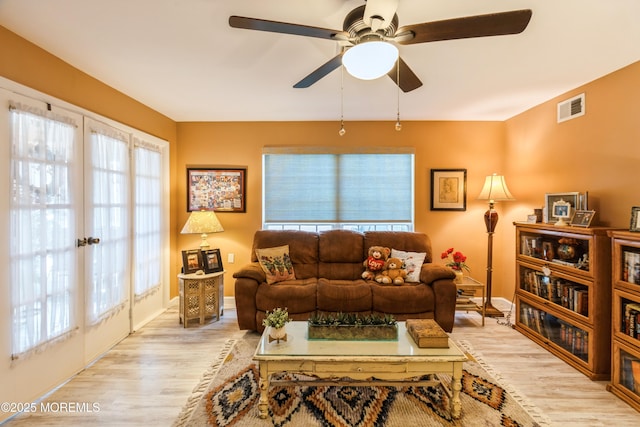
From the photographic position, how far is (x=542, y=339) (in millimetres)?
2732

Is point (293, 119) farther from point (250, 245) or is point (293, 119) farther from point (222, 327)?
point (222, 327)

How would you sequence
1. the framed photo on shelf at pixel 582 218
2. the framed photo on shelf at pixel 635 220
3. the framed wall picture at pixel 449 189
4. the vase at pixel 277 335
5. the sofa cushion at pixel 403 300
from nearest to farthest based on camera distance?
the vase at pixel 277 335
the framed photo on shelf at pixel 635 220
the framed photo on shelf at pixel 582 218
the sofa cushion at pixel 403 300
the framed wall picture at pixel 449 189

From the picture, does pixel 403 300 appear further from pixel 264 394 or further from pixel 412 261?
pixel 264 394

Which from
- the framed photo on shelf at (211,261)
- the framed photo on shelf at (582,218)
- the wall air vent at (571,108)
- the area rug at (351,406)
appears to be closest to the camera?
the area rug at (351,406)

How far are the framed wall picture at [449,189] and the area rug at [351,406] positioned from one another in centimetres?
221

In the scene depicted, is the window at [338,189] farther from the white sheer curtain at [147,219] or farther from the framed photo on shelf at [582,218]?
the framed photo on shelf at [582,218]

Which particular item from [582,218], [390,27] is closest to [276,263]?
[390,27]

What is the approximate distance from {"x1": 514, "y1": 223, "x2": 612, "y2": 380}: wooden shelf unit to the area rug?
84 cm

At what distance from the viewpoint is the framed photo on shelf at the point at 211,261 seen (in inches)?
128

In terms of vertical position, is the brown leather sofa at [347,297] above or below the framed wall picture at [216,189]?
below

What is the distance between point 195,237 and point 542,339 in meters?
4.12

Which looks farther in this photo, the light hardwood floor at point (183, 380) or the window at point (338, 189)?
the window at point (338, 189)

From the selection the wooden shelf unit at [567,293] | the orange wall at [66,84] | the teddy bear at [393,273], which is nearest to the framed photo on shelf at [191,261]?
the orange wall at [66,84]

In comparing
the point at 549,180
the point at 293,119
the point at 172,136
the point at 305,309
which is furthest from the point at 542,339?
the point at 172,136
